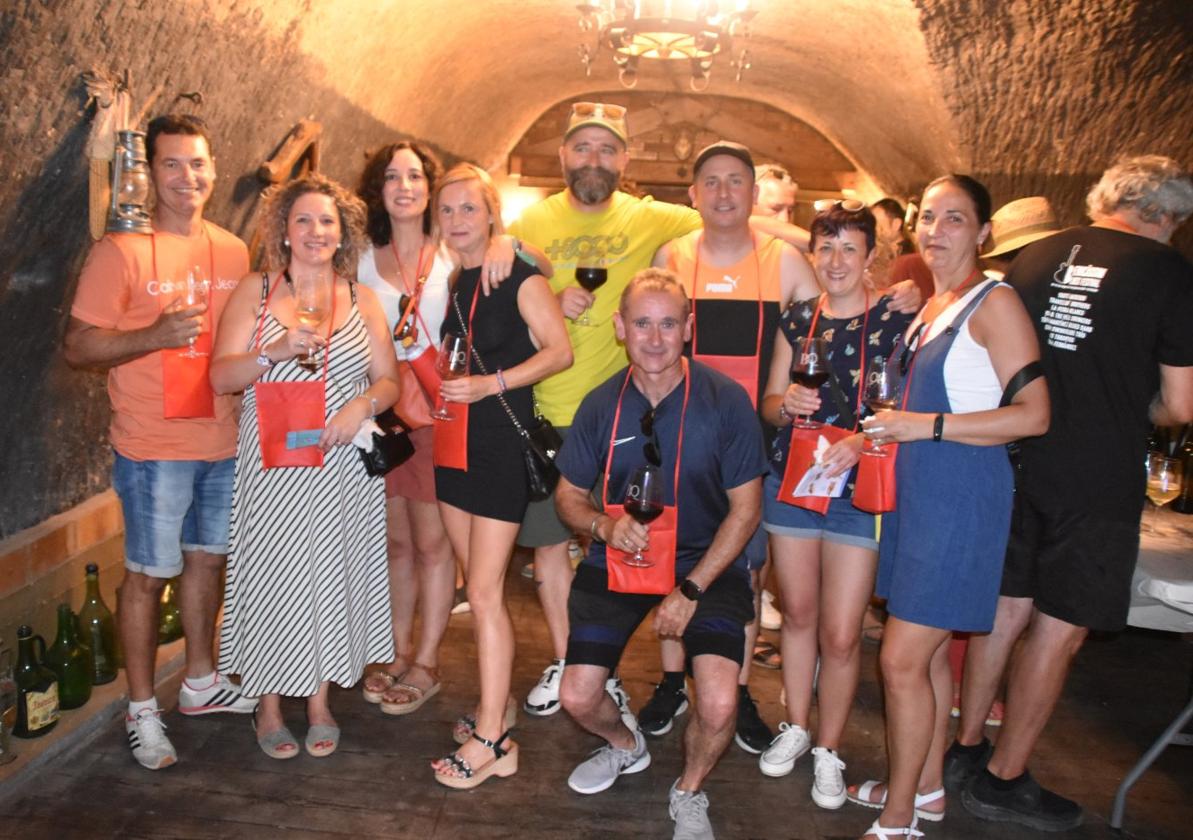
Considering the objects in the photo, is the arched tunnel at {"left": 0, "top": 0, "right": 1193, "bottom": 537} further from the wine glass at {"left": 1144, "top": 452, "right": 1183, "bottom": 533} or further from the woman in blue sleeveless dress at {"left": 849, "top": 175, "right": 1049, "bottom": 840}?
the woman in blue sleeveless dress at {"left": 849, "top": 175, "right": 1049, "bottom": 840}

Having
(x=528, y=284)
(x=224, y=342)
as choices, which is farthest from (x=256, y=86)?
(x=528, y=284)

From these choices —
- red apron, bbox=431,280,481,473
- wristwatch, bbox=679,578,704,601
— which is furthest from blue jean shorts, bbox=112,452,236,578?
wristwatch, bbox=679,578,704,601

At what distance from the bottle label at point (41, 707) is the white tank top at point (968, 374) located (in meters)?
2.86

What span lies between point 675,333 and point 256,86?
2464 mm

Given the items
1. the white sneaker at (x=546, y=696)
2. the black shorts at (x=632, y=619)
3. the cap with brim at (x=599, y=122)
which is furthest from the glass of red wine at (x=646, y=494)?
the cap with brim at (x=599, y=122)

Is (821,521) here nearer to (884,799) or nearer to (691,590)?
(691,590)

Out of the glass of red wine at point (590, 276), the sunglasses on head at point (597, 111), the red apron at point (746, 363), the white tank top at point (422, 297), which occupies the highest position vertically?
the sunglasses on head at point (597, 111)

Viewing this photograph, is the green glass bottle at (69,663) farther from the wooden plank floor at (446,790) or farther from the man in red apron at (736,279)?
the man in red apron at (736,279)

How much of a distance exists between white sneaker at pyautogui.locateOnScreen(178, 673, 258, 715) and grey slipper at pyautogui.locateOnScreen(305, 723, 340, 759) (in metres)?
0.32

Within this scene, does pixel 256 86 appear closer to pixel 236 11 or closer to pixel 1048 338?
pixel 236 11

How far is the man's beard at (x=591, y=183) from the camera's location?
331 cm

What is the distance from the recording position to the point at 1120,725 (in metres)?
3.63

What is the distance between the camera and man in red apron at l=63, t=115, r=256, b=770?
292cm

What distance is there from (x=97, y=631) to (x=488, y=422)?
175 centimetres
